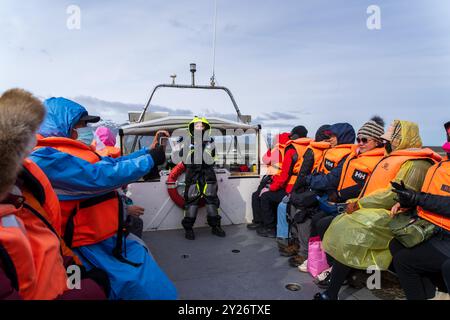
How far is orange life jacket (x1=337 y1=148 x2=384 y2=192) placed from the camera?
2877 millimetres

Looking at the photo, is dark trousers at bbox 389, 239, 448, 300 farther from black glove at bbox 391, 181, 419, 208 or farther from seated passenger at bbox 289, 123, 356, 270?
seated passenger at bbox 289, 123, 356, 270

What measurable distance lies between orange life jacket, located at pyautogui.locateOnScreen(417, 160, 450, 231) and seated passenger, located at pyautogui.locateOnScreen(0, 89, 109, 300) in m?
1.98

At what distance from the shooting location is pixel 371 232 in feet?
7.77

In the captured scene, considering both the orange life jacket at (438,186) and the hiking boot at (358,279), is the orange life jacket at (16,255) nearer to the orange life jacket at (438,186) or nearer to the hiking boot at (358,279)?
the orange life jacket at (438,186)

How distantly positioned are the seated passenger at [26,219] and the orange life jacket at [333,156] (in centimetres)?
262

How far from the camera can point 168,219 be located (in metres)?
4.58

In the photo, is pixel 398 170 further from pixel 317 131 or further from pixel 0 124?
pixel 0 124

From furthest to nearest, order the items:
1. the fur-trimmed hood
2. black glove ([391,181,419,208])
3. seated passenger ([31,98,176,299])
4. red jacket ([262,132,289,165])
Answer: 1. red jacket ([262,132,289,165])
2. black glove ([391,181,419,208])
3. seated passenger ([31,98,176,299])
4. the fur-trimmed hood

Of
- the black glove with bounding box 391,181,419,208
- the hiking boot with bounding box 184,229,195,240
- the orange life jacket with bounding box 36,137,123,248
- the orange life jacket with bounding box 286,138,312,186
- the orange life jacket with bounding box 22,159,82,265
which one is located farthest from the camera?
the hiking boot with bounding box 184,229,195,240

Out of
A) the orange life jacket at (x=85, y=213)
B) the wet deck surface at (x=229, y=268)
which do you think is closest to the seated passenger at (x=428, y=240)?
the wet deck surface at (x=229, y=268)

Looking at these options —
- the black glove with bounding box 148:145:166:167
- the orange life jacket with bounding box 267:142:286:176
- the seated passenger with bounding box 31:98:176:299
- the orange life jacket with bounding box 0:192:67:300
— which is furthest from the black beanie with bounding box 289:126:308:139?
the orange life jacket with bounding box 0:192:67:300

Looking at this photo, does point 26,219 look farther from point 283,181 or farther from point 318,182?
point 283,181

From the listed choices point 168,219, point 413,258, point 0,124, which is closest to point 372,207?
point 413,258

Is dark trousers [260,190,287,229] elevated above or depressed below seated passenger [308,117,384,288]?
below
